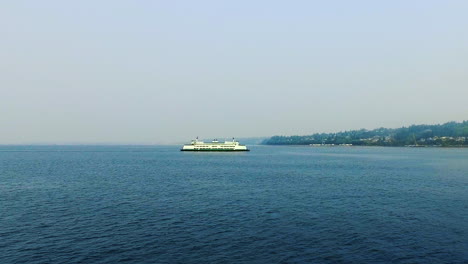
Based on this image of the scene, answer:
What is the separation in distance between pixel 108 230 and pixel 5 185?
59.9m

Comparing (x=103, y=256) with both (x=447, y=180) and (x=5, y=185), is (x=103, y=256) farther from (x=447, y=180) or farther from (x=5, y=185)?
(x=447, y=180)

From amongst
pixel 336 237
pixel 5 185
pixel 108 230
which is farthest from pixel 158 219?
pixel 5 185

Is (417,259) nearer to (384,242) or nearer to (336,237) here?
(384,242)

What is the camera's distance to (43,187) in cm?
8362

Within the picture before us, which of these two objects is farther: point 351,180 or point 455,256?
point 351,180

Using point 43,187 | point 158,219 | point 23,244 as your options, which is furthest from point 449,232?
point 43,187

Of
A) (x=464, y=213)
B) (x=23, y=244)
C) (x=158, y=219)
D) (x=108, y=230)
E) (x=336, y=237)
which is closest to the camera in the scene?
(x=23, y=244)

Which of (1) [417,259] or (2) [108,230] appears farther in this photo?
(2) [108,230]

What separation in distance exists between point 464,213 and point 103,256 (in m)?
54.7

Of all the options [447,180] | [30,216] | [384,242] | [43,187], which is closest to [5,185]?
[43,187]

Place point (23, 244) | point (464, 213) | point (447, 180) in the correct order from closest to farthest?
point (23, 244) < point (464, 213) < point (447, 180)

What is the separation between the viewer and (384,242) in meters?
40.1

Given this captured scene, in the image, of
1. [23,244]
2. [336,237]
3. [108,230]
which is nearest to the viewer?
[23,244]

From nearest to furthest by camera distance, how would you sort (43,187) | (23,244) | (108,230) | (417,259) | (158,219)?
(417,259) → (23,244) → (108,230) → (158,219) → (43,187)
